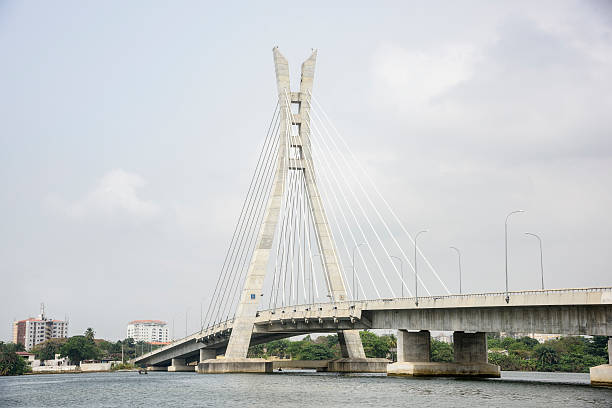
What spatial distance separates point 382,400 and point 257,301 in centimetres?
3881

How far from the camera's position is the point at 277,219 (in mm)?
81062

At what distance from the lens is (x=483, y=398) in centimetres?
4266

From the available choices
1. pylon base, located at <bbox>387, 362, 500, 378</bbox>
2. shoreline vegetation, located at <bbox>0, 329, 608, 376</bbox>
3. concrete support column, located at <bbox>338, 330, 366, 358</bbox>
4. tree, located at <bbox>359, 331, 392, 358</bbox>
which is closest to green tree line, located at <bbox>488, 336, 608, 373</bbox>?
shoreline vegetation, located at <bbox>0, 329, 608, 376</bbox>

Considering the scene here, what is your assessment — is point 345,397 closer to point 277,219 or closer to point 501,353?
point 277,219

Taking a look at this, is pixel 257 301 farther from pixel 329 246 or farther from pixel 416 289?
pixel 416 289

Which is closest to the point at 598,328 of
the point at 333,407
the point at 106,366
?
the point at 333,407

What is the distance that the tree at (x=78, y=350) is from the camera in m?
166

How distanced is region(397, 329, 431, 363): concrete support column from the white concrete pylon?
15.6 meters

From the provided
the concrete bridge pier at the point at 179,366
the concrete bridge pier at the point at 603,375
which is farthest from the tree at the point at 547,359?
A: the concrete bridge pier at the point at 603,375

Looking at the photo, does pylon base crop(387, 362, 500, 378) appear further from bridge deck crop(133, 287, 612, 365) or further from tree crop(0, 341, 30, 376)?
tree crop(0, 341, 30, 376)

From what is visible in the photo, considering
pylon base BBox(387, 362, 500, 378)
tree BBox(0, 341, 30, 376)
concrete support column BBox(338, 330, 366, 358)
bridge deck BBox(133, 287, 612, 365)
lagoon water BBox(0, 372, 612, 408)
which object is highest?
bridge deck BBox(133, 287, 612, 365)

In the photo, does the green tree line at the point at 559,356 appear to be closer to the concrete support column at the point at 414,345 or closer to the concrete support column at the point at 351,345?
the concrete support column at the point at 351,345

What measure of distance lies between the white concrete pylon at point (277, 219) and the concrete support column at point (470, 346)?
18.5m

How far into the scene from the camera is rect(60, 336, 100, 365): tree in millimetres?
166125
